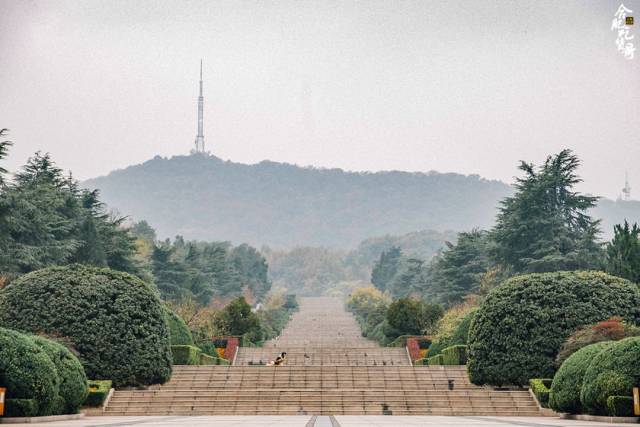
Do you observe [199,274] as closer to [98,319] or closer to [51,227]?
[51,227]

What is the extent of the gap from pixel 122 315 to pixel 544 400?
39.7 ft

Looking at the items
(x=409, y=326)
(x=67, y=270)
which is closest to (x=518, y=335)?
(x=67, y=270)

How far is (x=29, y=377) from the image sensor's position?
20484 mm

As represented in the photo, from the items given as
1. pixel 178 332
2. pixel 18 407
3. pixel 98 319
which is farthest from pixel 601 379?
pixel 178 332

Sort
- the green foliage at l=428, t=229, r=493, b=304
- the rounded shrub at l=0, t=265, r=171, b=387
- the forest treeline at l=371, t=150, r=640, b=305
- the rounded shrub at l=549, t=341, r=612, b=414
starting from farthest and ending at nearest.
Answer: the green foliage at l=428, t=229, r=493, b=304 < the forest treeline at l=371, t=150, r=640, b=305 < the rounded shrub at l=0, t=265, r=171, b=387 < the rounded shrub at l=549, t=341, r=612, b=414

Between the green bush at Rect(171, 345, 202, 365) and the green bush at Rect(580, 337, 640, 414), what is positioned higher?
the green bush at Rect(580, 337, 640, 414)

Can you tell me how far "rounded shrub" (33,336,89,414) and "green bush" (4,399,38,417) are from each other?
5.51ft

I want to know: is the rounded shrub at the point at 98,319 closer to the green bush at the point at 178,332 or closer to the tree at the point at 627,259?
the green bush at the point at 178,332

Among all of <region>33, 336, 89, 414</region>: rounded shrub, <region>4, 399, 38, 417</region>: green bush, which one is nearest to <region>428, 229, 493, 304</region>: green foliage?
<region>33, 336, 89, 414</region>: rounded shrub

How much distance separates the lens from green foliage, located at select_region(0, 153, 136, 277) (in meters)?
39.4

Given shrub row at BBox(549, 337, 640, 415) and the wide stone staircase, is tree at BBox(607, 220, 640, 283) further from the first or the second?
shrub row at BBox(549, 337, 640, 415)

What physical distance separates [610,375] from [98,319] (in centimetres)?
1469

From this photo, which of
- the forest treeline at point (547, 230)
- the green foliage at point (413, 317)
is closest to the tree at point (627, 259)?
the forest treeline at point (547, 230)

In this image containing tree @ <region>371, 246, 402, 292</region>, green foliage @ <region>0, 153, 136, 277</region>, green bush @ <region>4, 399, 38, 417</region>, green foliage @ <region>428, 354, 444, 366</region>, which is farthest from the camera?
tree @ <region>371, 246, 402, 292</region>
